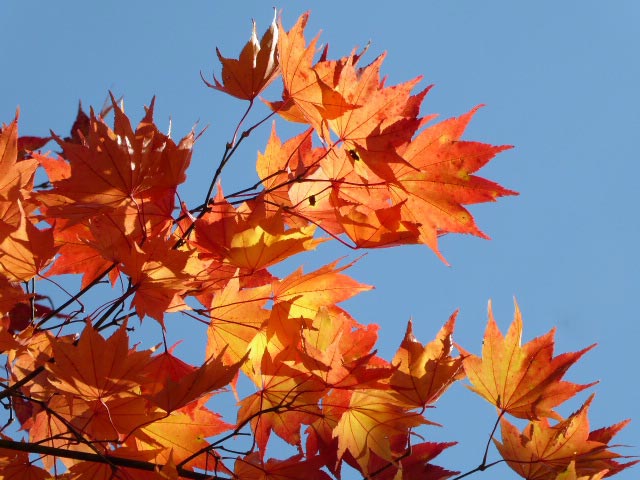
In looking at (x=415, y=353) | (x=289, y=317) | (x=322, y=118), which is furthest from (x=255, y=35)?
(x=415, y=353)

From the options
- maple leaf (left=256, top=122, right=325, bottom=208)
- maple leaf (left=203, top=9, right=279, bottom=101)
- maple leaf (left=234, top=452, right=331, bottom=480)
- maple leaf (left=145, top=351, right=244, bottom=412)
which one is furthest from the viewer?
maple leaf (left=256, top=122, right=325, bottom=208)

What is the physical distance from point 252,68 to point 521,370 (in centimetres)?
60

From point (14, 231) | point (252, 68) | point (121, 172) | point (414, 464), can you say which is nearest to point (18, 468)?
point (14, 231)

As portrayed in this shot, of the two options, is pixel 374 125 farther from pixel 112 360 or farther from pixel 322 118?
pixel 112 360

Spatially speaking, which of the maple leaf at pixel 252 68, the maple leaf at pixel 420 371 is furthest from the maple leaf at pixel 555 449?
the maple leaf at pixel 252 68

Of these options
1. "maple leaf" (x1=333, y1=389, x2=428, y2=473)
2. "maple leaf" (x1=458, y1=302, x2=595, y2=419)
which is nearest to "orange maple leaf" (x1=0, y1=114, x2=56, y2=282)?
Result: "maple leaf" (x1=333, y1=389, x2=428, y2=473)

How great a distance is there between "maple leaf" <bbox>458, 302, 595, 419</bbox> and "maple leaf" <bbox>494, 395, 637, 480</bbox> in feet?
0.11

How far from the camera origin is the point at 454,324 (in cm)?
99

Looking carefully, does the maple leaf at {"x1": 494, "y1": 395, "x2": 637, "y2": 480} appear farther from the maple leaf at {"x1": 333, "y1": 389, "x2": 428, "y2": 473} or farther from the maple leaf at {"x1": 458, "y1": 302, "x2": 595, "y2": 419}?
the maple leaf at {"x1": 333, "y1": 389, "x2": 428, "y2": 473}

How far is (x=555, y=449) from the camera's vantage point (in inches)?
40.3

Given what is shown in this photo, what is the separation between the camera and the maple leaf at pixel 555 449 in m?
1.02

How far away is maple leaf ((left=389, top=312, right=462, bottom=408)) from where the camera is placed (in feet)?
3.15

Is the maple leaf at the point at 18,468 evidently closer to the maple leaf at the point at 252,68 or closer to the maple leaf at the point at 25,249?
the maple leaf at the point at 25,249

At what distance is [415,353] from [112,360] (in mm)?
386
